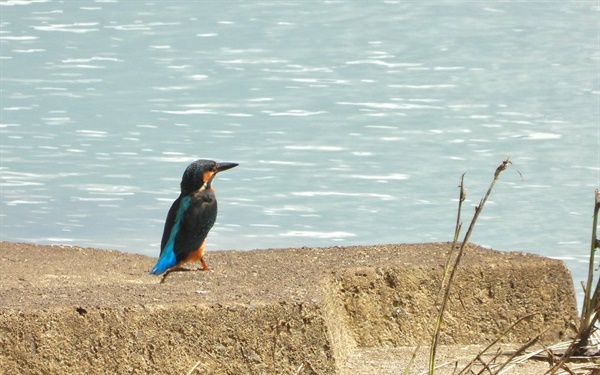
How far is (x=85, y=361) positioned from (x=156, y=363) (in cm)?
25

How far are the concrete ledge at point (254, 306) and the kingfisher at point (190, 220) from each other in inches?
3.6

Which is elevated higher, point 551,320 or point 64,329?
point 64,329

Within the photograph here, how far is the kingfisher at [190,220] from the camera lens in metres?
4.77

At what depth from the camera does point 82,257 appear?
5.60 m

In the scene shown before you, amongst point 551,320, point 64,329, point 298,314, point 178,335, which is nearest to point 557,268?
point 551,320

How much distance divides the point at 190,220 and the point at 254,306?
689 millimetres

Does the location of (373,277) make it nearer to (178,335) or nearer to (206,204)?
(206,204)

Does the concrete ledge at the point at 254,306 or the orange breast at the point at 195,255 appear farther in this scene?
the orange breast at the point at 195,255

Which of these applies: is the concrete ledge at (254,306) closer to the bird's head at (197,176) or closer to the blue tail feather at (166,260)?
the blue tail feather at (166,260)

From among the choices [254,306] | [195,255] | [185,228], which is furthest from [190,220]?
[254,306]

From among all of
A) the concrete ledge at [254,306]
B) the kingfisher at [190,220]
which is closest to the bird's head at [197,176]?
the kingfisher at [190,220]

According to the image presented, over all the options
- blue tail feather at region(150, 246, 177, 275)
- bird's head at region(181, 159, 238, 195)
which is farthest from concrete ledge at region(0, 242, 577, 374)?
bird's head at region(181, 159, 238, 195)

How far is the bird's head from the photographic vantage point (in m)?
4.84

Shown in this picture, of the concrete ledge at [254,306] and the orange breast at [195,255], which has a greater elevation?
the orange breast at [195,255]
